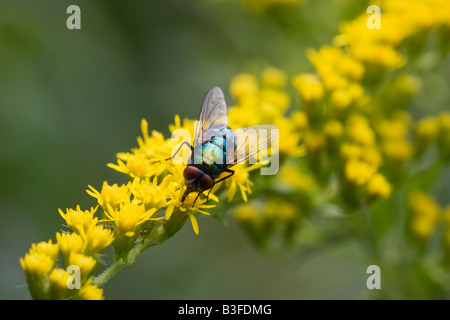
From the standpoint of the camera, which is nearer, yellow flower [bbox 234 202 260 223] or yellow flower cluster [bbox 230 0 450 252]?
yellow flower cluster [bbox 230 0 450 252]

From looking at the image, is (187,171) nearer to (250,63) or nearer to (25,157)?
(25,157)

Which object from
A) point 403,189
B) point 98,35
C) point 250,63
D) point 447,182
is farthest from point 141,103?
point 447,182

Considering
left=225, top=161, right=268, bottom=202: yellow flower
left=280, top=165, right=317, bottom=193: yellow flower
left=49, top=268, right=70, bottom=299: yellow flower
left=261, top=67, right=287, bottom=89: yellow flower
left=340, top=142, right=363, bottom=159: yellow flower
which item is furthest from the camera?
left=261, top=67, right=287, bottom=89: yellow flower

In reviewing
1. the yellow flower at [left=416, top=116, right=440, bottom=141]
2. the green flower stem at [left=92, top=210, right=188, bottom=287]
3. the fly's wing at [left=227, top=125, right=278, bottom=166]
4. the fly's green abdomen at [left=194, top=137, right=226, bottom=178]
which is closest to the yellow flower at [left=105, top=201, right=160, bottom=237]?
the green flower stem at [left=92, top=210, right=188, bottom=287]

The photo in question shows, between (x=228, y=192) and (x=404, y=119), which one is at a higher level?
(x=404, y=119)

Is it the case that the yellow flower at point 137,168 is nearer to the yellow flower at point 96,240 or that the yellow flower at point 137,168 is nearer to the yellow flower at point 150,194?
the yellow flower at point 150,194

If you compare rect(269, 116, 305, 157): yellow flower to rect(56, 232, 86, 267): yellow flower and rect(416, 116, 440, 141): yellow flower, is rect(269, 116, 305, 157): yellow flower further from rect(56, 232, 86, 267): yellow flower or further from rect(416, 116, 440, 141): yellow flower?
rect(56, 232, 86, 267): yellow flower
